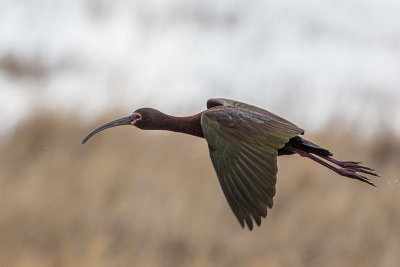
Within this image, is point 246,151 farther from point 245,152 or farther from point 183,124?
point 183,124

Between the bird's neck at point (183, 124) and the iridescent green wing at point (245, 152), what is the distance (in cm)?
16

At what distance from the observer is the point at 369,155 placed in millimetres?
8273

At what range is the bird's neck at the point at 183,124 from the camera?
4.26 metres

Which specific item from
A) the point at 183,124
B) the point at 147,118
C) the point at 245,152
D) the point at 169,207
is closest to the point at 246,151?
the point at 245,152

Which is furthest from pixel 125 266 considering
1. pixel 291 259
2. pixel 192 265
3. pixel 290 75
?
pixel 290 75

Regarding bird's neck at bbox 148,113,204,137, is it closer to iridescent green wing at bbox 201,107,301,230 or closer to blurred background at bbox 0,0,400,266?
iridescent green wing at bbox 201,107,301,230

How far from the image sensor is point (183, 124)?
427 cm

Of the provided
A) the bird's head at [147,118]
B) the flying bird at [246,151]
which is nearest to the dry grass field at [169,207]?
the bird's head at [147,118]

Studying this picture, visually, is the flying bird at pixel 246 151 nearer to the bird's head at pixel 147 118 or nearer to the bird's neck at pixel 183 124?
the bird's neck at pixel 183 124

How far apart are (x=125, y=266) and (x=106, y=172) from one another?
0.86 metres

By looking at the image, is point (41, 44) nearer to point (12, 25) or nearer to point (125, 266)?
point (12, 25)

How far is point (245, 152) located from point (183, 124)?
37 cm

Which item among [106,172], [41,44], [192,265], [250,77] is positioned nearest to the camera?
[192,265]

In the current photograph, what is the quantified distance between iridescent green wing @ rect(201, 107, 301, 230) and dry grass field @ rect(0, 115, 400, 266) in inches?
159
